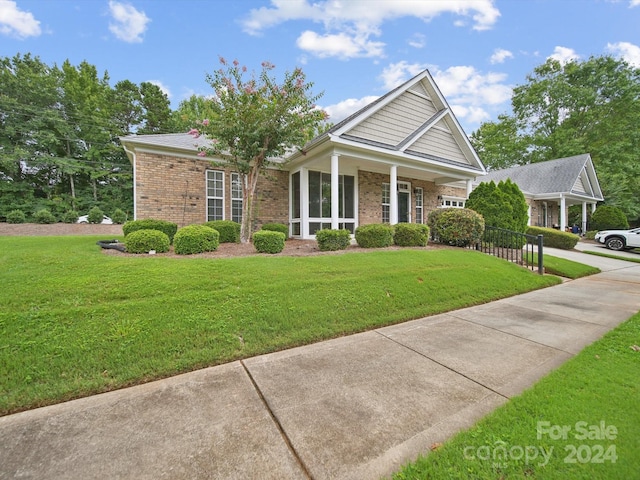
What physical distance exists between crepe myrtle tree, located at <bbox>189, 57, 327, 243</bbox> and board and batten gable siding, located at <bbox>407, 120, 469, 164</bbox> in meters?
4.61

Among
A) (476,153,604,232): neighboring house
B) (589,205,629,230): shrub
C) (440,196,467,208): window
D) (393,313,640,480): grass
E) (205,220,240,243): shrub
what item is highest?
(476,153,604,232): neighboring house

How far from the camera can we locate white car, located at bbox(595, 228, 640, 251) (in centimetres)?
1464

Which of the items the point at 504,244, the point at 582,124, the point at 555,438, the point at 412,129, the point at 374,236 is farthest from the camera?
the point at 582,124

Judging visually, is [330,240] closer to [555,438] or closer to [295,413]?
[295,413]

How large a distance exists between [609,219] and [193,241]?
2804 centimetres

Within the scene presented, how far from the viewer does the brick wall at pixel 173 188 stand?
372 inches

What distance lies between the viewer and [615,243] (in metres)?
15.5

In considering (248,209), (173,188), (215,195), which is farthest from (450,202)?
(173,188)

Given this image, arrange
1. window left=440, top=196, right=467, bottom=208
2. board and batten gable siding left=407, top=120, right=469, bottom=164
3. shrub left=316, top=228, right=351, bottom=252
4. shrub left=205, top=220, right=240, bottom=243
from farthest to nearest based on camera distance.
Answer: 1. window left=440, top=196, right=467, bottom=208
2. board and batten gable siding left=407, top=120, right=469, bottom=164
3. shrub left=205, top=220, right=240, bottom=243
4. shrub left=316, top=228, right=351, bottom=252

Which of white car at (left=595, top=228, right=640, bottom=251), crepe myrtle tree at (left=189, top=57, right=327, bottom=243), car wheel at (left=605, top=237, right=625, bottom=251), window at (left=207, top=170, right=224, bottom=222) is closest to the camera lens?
crepe myrtle tree at (left=189, top=57, right=327, bottom=243)

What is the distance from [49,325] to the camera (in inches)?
123

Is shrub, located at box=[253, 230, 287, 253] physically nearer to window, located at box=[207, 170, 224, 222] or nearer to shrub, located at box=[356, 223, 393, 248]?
shrub, located at box=[356, 223, 393, 248]

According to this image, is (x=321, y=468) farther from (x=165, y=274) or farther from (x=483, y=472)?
(x=165, y=274)

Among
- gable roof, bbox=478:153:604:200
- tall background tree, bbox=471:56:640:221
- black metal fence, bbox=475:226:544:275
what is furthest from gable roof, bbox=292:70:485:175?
tall background tree, bbox=471:56:640:221
